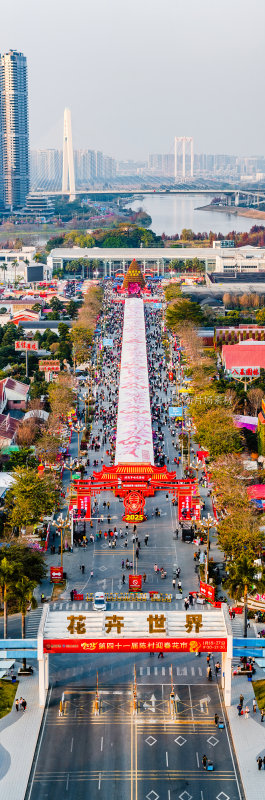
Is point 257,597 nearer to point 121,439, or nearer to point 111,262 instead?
point 121,439

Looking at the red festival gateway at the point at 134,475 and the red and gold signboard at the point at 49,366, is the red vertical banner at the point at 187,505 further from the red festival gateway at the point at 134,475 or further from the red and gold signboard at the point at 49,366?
the red and gold signboard at the point at 49,366

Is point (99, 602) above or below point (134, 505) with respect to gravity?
below

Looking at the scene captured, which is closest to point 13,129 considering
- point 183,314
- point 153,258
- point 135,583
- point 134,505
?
point 153,258

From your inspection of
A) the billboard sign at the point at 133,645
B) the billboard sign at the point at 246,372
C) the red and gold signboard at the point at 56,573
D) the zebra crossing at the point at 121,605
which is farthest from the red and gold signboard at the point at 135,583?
the billboard sign at the point at 246,372

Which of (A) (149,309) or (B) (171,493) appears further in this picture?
(A) (149,309)

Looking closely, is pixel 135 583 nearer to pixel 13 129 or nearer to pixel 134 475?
pixel 134 475

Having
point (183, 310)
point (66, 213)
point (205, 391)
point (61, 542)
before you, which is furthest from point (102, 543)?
point (66, 213)

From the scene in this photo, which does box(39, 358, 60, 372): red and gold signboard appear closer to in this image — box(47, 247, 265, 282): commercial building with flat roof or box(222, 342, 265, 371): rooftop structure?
box(222, 342, 265, 371): rooftop structure
